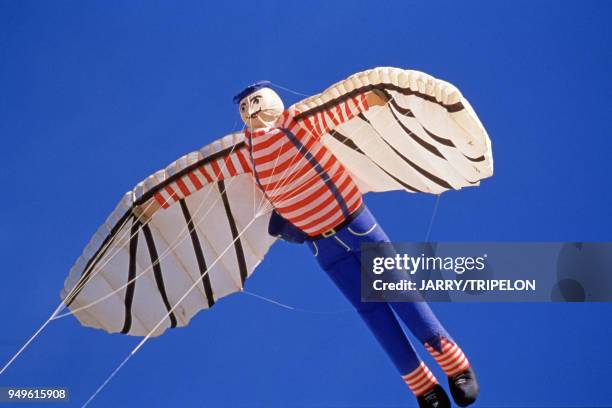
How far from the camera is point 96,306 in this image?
134 inches

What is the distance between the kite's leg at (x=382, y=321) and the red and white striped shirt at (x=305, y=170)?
0.42 feet

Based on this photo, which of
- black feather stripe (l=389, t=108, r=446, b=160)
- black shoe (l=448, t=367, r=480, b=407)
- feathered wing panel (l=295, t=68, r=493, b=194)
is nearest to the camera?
feathered wing panel (l=295, t=68, r=493, b=194)

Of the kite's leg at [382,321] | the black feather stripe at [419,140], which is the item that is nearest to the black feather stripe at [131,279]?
the kite's leg at [382,321]

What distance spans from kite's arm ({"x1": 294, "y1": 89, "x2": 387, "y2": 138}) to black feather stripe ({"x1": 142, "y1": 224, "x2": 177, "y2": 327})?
892mm

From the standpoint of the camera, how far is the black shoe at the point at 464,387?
3.00 metres

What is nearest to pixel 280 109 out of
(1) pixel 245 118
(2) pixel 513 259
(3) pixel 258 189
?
(1) pixel 245 118

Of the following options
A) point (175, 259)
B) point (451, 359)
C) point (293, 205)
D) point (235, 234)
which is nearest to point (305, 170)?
point (293, 205)

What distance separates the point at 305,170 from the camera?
312 centimetres

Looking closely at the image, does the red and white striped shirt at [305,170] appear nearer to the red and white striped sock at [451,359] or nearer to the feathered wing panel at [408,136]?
the feathered wing panel at [408,136]

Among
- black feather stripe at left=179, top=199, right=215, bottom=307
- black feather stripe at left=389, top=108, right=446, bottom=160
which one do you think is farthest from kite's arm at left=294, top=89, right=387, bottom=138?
black feather stripe at left=179, top=199, right=215, bottom=307

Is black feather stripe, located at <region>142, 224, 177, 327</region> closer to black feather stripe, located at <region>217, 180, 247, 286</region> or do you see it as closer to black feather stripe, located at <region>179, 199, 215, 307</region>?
black feather stripe, located at <region>179, 199, 215, 307</region>

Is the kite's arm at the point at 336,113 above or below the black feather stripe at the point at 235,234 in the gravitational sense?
above

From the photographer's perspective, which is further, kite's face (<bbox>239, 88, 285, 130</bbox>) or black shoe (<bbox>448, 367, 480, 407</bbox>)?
kite's face (<bbox>239, 88, 285, 130</bbox>)

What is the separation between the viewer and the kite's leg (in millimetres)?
3137
